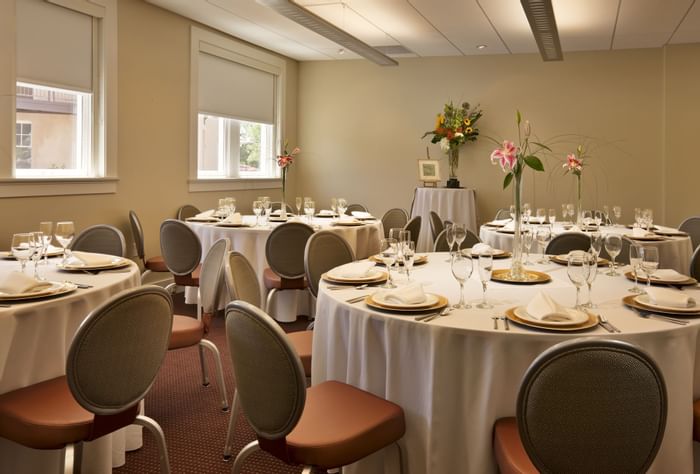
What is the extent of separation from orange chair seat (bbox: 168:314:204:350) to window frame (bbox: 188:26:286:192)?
4520 mm

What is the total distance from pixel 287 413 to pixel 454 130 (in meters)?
7.52

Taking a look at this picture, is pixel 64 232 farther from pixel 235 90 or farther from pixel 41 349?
pixel 235 90

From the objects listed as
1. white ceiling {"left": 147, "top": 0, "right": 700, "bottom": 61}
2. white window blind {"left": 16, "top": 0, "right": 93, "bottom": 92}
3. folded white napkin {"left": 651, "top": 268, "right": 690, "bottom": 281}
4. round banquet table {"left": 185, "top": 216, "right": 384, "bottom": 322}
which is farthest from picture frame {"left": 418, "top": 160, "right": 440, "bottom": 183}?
folded white napkin {"left": 651, "top": 268, "right": 690, "bottom": 281}

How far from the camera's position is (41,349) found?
249 centimetres

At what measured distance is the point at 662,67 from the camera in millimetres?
8406

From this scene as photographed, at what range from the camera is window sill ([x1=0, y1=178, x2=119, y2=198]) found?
5297 mm

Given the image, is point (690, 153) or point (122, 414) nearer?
point (122, 414)

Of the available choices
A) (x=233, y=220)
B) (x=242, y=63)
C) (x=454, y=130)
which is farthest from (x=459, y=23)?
(x=233, y=220)

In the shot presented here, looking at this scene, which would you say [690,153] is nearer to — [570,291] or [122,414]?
[570,291]

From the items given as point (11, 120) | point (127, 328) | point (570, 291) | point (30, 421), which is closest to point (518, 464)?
point (570, 291)

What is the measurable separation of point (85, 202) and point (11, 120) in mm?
1088

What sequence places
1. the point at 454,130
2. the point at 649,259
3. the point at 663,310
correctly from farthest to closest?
the point at 454,130 < the point at 649,259 < the point at 663,310

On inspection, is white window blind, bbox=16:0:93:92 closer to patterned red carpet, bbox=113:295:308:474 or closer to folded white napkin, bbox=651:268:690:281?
patterned red carpet, bbox=113:295:308:474

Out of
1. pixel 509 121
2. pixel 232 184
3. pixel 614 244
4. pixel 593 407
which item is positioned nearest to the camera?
pixel 593 407
